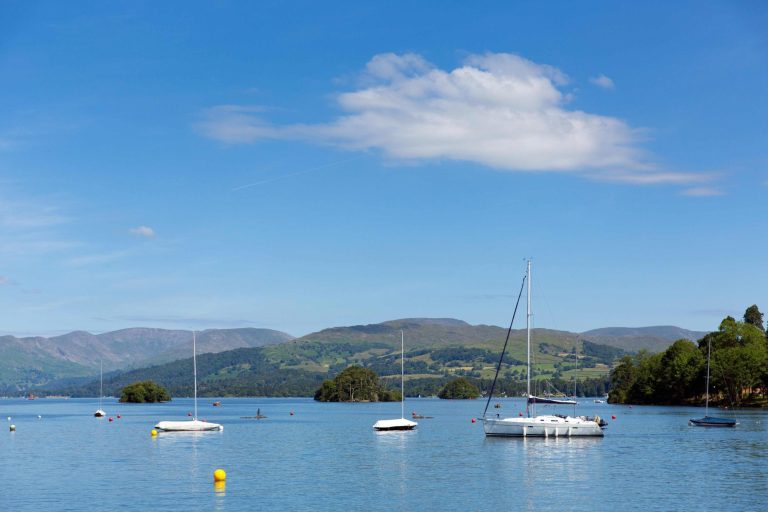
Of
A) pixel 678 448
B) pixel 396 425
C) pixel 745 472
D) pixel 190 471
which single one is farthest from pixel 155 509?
pixel 396 425

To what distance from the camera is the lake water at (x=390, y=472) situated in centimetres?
5934

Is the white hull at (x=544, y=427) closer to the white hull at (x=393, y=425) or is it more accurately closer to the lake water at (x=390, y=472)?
the lake water at (x=390, y=472)

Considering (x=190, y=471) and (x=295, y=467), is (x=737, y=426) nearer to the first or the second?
(x=295, y=467)

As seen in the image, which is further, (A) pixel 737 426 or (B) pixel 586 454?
(A) pixel 737 426

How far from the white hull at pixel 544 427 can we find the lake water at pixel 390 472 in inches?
58.8

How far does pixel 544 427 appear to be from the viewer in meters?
112

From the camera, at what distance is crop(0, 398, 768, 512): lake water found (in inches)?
2336

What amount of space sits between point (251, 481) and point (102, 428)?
3940 inches

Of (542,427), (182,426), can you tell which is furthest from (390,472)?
(182,426)

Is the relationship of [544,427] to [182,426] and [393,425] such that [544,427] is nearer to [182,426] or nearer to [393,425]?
[393,425]

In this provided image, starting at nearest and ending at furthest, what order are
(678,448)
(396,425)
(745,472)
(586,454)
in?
(745,472), (586,454), (678,448), (396,425)

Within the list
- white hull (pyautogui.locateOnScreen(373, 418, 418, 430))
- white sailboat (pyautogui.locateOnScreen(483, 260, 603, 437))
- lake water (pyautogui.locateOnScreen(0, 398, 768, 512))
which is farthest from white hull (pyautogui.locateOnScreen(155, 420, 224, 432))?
white sailboat (pyautogui.locateOnScreen(483, 260, 603, 437))

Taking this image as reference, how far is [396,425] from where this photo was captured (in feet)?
463

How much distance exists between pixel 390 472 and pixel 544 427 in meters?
39.7
